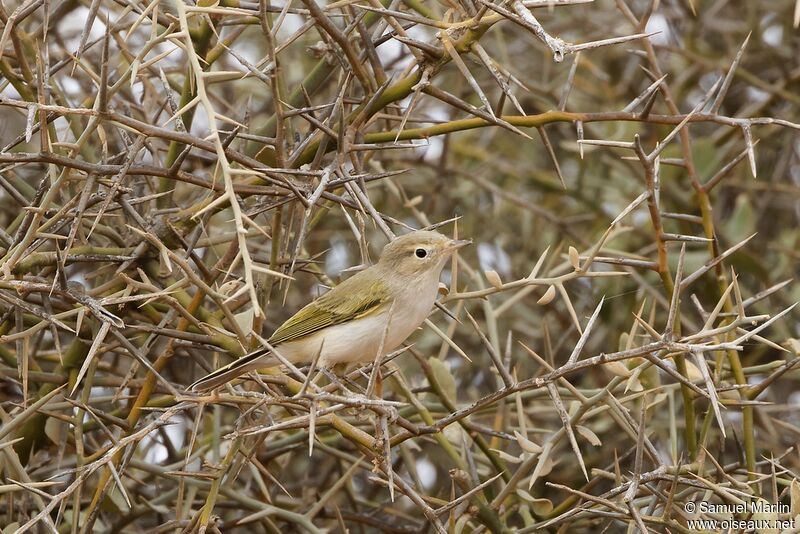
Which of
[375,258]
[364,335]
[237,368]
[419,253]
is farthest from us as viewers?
[375,258]

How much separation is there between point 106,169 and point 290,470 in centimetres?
256

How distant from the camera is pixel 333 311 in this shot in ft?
11.2

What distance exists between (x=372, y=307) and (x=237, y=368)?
780 mm

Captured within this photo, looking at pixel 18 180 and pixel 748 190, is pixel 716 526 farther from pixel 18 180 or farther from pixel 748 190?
pixel 748 190

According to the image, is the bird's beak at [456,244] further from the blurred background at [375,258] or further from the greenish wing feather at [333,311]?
the greenish wing feather at [333,311]

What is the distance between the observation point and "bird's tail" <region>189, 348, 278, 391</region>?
2694mm

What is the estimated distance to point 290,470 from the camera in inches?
188

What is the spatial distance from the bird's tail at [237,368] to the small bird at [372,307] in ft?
1.38

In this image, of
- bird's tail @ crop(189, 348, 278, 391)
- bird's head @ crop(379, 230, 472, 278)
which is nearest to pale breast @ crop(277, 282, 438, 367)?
bird's head @ crop(379, 230, 472, 278)

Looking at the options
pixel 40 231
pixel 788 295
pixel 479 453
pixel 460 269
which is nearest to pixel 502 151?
pixel 460 269

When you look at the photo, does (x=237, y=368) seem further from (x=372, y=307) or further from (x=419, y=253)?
(x=419, y=253)

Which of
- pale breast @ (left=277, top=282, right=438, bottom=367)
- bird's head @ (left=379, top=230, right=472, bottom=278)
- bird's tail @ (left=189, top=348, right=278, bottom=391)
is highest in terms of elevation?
bird's tail @ (left=189, top=348, right=278, bottom=391)

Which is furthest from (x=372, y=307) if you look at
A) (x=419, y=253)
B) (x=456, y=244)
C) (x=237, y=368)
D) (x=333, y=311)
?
(x=237, y=368)

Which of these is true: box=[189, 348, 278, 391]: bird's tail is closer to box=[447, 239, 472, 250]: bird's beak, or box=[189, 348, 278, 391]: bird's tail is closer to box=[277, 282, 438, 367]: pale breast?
box=[277, 282, 438, 367]: pale breast
